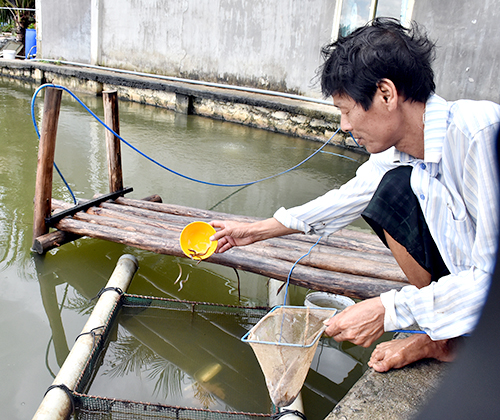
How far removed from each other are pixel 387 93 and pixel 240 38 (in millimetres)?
8068

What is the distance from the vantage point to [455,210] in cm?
140

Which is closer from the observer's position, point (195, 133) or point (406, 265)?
point (406, 265)

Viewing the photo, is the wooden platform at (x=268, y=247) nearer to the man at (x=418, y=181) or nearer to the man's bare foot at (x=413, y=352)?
the man's bare foot at (x=413, y=352)

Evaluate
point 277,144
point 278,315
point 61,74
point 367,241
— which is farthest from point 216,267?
point 61,74

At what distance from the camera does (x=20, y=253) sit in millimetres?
3158

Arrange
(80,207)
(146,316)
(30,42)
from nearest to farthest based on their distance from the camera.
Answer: (146,316) < (80,207) < (30,42)

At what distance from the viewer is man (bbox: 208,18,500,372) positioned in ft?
4.19

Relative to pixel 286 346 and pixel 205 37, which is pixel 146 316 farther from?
pixel 205 37

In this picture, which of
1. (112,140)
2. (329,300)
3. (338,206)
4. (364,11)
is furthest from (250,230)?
(364,11)

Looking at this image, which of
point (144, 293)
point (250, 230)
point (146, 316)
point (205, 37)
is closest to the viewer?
point (250, 230)

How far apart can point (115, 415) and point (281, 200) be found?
3.08m

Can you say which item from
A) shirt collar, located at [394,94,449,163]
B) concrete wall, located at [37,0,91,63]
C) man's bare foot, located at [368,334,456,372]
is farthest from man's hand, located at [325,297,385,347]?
concrete wall, located at [37,0,91,63]

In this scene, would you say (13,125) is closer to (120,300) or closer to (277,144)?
(277,144)

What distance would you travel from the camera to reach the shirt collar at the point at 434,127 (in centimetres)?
139
